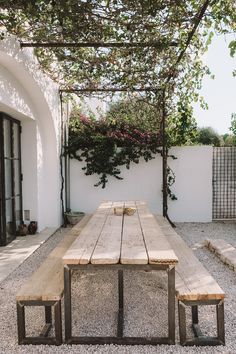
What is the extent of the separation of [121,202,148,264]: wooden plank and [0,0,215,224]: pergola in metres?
2.09

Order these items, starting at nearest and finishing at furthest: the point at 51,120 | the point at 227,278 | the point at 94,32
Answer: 1. the point at 227,278
2. the point at 94,32
3. the point at 51,120

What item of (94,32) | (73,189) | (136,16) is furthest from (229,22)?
(73,189)

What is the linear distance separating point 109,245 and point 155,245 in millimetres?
331

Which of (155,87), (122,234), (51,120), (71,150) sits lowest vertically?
(122,234)

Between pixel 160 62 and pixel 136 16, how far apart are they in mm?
1726

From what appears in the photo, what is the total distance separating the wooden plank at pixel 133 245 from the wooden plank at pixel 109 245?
40 mm

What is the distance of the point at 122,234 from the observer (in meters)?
2.84

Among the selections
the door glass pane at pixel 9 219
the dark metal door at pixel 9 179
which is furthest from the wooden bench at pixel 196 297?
the door glass pane at pixel 9 219

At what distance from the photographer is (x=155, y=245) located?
8.04ft

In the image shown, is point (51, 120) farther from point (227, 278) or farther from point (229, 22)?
point (227, 278)

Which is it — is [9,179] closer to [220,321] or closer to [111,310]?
[111,310]

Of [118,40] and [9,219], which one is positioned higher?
[118,40]

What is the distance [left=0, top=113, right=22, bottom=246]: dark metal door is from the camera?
506cm

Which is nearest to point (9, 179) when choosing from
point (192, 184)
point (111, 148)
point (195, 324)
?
point (111, 148)
